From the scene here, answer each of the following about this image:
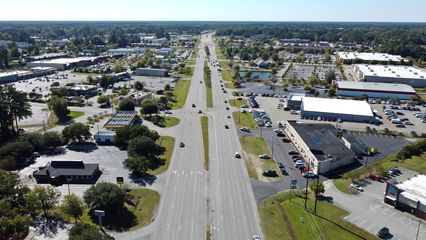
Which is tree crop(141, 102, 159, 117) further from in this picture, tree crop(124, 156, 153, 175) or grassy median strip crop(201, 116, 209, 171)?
tree crop(124, 156, 153, 175)

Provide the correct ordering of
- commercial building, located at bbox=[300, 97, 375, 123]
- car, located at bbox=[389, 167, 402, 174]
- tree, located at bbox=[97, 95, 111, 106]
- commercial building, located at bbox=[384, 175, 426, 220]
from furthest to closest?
tree, located at bbox=[97, 95, 111, 106]
commercial building, located at bbox=[300, 97, 375, 123]
car, located at bbox=[389, 167, 402, 174]
commercial building, located at bbox=[384, 175, 426, 220]

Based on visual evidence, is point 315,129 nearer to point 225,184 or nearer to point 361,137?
point 361,137

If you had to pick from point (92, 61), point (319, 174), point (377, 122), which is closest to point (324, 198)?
point (319, 174)

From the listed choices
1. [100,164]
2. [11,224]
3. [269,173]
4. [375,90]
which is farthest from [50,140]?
[375,90]

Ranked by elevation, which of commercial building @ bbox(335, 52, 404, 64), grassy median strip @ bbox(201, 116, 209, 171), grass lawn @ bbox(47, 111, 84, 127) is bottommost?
grassy median strip @ bbox(201, 116, 209, 171)

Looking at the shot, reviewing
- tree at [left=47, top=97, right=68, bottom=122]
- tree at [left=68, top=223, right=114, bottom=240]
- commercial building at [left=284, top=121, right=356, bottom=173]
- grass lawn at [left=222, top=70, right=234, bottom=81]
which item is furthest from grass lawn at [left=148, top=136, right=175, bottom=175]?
grass lawn at [left=222, top=70, right=234, bottom=81]

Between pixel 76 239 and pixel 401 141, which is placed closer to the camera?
pixel 76 239

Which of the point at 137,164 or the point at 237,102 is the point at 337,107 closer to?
the point at 237,102
